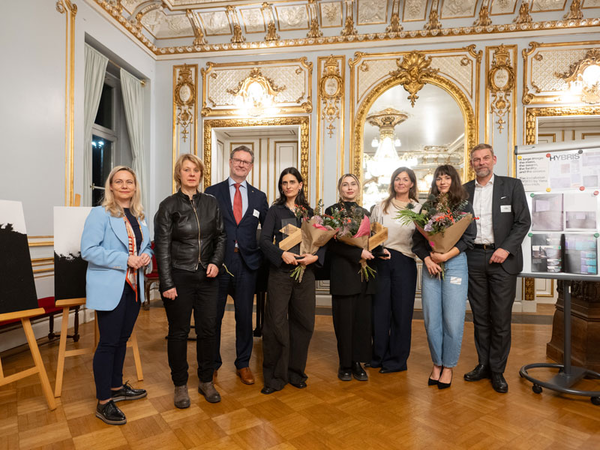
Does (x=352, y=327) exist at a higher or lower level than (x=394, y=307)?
lower

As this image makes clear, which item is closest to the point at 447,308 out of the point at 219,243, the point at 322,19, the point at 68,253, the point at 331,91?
the point at 219,243

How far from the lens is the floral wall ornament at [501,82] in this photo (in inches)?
213

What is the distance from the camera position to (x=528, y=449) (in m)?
1.99

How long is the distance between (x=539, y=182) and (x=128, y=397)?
3.26m

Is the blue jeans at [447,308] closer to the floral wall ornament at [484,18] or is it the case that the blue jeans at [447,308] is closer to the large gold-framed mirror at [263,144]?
the large gold-framed mirror at [263,144]

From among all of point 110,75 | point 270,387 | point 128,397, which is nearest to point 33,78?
point 110,75

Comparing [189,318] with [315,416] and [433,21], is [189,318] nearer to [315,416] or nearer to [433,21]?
[315,416]

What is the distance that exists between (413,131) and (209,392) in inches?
188

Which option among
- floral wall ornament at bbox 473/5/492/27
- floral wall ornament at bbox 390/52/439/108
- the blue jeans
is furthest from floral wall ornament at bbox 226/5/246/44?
the blue jeans

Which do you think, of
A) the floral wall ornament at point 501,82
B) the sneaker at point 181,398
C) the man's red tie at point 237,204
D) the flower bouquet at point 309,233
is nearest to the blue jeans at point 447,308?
the flower bouquet at point 309,233

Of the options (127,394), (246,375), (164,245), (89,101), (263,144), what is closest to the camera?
(164,245)

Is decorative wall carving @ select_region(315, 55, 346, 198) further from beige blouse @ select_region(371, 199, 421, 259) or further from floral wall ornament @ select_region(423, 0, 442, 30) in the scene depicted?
beige blouse @ select_region(371, 199, 421, 259)

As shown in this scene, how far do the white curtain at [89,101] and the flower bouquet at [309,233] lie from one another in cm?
329

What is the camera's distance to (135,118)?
577 centimetres
